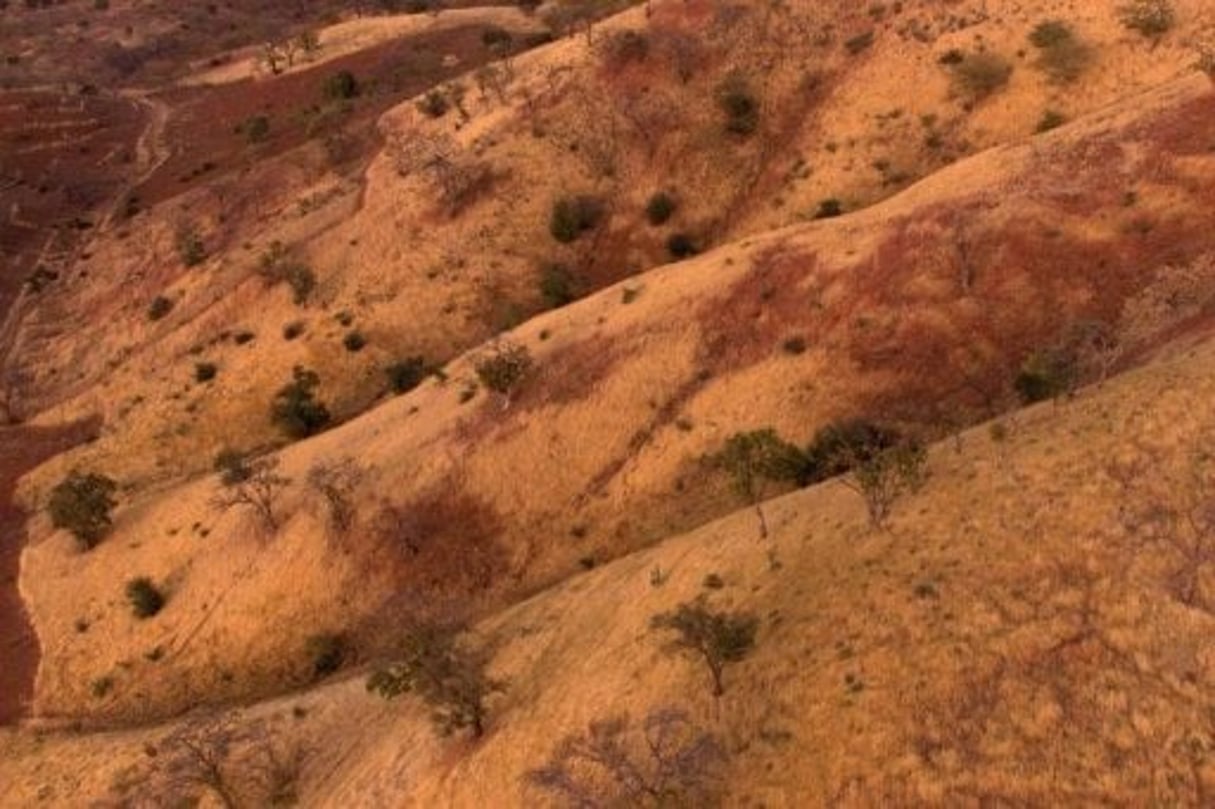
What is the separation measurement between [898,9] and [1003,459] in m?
58.5

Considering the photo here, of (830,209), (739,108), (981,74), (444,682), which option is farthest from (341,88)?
(444,682)

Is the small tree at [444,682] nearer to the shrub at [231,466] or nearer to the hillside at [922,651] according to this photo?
the hillside at [922,651]

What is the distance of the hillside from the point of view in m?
26.8

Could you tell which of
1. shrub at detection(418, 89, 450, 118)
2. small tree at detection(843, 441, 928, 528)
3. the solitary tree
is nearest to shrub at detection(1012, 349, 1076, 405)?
small tree at detection(843, 441, 928, 528)

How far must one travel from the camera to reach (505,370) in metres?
57.9

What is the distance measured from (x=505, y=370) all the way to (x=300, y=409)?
74.5 ft

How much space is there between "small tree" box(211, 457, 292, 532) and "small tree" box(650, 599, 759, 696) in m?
29.7

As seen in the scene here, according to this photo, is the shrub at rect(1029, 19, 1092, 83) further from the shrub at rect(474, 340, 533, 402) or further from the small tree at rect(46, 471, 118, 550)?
the small tree at rect(46, 471, 118, 550)

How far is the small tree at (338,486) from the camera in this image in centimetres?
5469

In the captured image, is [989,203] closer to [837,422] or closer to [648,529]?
[837,422]

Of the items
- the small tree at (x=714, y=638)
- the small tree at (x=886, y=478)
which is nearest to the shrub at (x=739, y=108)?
the small tree at (x=886, y=478)

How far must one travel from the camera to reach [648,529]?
168ft

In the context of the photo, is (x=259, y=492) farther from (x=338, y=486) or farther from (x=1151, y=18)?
(x=1151, y=18)

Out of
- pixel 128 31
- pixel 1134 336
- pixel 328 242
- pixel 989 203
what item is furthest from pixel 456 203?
pixel 128 31
